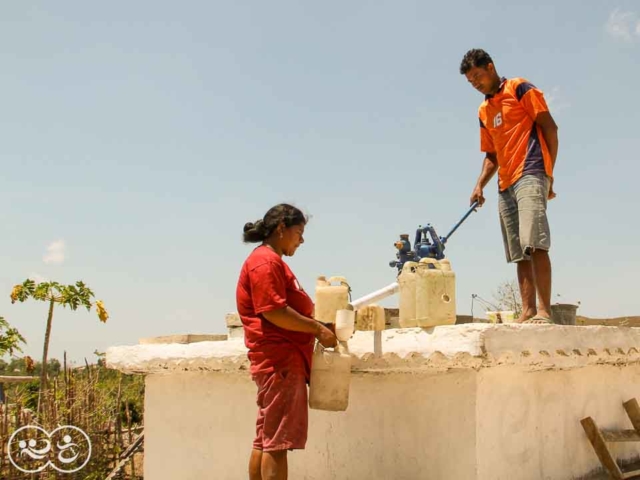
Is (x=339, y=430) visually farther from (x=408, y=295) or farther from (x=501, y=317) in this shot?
(x=501, y=317)

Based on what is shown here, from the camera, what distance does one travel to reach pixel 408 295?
3275mm

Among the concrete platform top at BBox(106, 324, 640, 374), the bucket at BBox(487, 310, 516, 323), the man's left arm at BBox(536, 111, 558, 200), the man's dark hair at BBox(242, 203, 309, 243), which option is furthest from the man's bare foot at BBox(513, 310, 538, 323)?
the man's dark hair at BBox(242, 203, 309, 243)

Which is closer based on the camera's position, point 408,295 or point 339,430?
point 408,295

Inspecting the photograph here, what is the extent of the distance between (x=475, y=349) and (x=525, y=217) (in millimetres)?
1056

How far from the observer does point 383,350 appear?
3146mm

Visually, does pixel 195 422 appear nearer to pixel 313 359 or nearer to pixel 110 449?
pixel 313 359

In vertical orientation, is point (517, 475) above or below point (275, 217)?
below

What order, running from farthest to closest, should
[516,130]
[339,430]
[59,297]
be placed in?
[59,297] < [516,130] < [339,430]

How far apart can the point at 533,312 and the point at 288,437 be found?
1.59 m

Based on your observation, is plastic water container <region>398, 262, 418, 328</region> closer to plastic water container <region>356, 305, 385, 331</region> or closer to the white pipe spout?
plastic water container <region>356, 305, 385, 331</region>

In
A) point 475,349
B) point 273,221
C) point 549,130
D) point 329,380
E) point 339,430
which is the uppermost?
point 549,130

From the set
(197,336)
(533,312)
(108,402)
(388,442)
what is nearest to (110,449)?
(108,402)

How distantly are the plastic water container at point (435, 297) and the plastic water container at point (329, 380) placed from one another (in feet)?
1.41

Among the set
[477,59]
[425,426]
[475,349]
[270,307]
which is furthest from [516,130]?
[270,307]
